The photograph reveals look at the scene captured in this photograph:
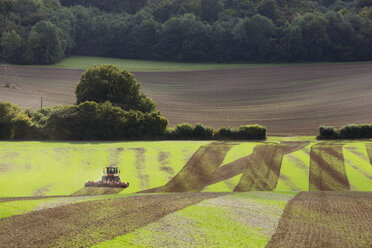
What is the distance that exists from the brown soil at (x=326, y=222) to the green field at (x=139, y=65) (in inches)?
2851

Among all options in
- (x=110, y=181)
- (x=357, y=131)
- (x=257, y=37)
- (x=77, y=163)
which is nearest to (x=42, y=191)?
(x=110, y=181)

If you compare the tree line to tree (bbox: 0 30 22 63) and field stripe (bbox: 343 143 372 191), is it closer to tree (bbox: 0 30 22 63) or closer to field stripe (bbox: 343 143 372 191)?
field stripe (bbox: 343 143 372 191)

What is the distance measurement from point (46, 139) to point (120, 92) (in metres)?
11.3

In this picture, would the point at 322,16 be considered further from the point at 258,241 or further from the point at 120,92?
the point at 258,241

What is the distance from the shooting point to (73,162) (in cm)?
4400

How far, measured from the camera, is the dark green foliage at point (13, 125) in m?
56.1

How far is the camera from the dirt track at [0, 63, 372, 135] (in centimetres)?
7106

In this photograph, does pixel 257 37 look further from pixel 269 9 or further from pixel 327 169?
pixel 327 169

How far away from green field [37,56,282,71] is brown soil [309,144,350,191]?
5785 centimetres

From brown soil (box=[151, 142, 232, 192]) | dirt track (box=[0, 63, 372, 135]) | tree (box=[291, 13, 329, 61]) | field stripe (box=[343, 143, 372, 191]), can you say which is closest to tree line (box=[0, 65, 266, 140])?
brown soil (box=[151, 142, 232, 192])

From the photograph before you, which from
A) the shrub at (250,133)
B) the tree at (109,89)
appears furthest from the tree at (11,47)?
the shrub at (250,133)

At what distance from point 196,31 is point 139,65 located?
16.7m

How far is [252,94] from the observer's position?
8588 centimetres

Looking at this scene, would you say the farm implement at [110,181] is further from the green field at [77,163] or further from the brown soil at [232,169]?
the brown soil at [232,169]
